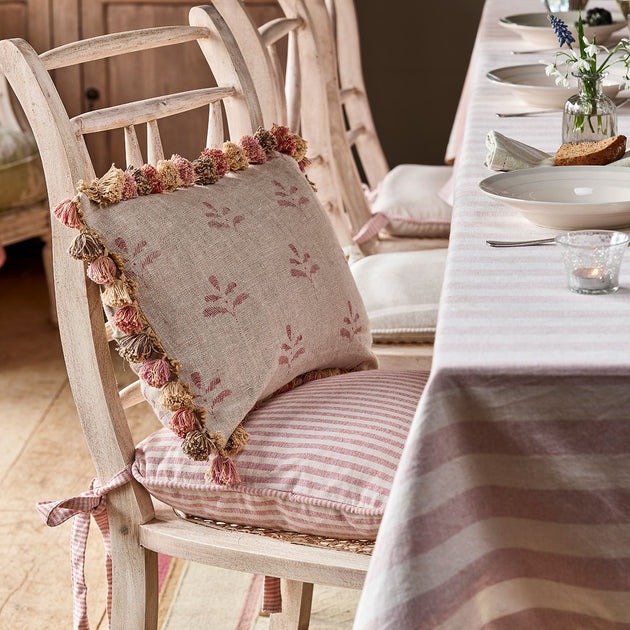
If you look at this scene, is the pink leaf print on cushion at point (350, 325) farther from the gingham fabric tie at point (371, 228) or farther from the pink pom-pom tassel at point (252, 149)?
the gingham fabric tie at point (371, 228)

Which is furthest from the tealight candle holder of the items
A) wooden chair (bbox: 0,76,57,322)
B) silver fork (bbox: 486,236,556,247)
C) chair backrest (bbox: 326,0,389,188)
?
wooden chair (bbox: 0,76,57,322)

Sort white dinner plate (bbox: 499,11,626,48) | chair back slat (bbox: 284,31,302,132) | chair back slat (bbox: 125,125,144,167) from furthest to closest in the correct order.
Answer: white dinner plate (bbox: 499,11,626,48)
chair back slat (bbox: 284,31,302,132)
chair back slat (bbox: 125,125,144,167)

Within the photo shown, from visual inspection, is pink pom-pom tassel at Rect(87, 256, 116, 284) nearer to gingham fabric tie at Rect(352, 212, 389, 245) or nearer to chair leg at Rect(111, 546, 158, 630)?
chair leg at Rect(111, 546, 158, 630)

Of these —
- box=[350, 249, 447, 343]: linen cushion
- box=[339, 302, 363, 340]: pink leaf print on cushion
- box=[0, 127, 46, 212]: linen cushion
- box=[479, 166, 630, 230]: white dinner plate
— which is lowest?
box=[0, 127, 46, 212]: linen cushion

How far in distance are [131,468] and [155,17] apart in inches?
94.2

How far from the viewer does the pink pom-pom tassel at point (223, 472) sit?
0.88 meters

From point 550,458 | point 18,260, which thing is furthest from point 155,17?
point 550,458

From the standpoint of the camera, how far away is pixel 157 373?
861mm

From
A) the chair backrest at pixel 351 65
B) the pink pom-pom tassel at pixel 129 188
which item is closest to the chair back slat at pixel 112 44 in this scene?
the pink pom-pom tassel at pixel 129 188

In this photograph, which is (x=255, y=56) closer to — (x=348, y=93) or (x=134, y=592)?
(x=134, y=592)

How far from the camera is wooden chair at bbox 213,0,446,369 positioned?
4.16ft

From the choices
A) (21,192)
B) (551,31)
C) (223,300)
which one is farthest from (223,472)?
(21,192)

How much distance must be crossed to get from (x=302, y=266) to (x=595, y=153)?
316mm

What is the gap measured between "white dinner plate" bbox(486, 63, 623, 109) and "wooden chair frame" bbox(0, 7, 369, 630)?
1.99 feet
